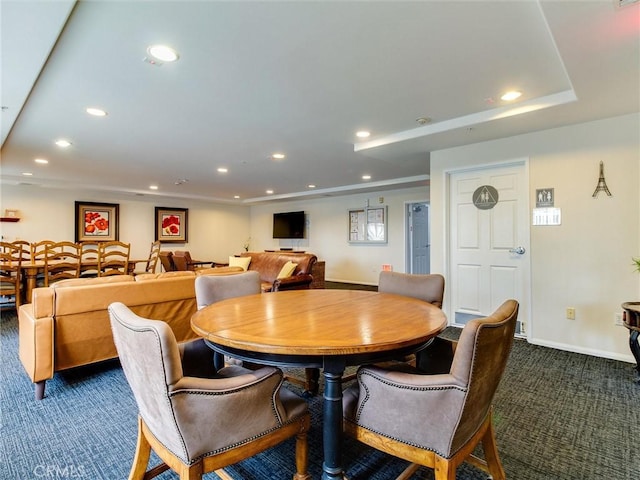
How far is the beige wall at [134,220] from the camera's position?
6.69m

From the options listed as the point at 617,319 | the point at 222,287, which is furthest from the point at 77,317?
the point at 617,319

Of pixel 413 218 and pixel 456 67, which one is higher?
pixel 456 67

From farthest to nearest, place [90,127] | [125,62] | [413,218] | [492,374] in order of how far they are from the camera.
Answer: [413,218] → [90,127] → [125,62] → [492,374]

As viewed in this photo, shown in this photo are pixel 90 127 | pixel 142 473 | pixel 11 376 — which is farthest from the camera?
pixel 90 127

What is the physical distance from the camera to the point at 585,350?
3.14 meters

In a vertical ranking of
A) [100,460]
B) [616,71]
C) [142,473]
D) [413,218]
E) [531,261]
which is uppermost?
[616,71]

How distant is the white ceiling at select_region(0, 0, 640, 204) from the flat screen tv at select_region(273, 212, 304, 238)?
184 inches

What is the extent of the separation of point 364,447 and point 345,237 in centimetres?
660

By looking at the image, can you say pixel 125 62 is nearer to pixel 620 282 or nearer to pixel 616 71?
pixel 616 71

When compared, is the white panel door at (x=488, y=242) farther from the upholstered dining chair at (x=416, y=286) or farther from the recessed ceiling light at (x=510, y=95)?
the upholstered dining chair at (x=416, y=286)

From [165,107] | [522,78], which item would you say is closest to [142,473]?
[165,107]

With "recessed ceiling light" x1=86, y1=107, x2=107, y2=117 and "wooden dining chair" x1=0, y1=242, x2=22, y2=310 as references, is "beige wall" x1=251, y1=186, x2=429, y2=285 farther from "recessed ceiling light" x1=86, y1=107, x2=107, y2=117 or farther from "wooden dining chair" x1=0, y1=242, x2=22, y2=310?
"wooden dining chair" x1=0, y1=242, x2=22, y2=310

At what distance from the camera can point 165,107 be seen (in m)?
2.92

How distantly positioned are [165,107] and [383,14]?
209 centimetres
